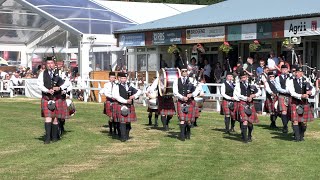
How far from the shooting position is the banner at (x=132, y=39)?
95.8 ft

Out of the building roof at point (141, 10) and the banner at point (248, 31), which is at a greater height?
the building roof at point (141, 10)

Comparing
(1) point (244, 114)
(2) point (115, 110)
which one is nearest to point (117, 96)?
(2) point (115, 110)

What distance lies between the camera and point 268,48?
24969 millimetres

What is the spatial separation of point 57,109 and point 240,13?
13889mm

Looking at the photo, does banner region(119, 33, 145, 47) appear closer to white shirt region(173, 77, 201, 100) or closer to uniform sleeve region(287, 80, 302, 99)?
white shirt region(173, 77, 201, 100)

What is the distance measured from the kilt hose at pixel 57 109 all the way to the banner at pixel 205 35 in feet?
40.3

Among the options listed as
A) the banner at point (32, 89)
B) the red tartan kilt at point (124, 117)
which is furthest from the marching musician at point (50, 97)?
the banner at point (32, 89)

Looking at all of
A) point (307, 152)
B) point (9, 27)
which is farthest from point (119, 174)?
point (9, 27)

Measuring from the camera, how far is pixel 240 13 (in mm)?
25547

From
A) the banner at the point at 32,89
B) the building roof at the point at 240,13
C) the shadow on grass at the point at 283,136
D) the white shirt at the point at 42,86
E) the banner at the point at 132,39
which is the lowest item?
the shadow on grass at the point at 283,136

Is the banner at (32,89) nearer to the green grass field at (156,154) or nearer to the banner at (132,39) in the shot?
the banner at (132,39)

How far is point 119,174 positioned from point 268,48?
16.4m

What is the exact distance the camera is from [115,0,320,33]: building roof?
22234 mm

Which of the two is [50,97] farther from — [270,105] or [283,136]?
[270,105]
